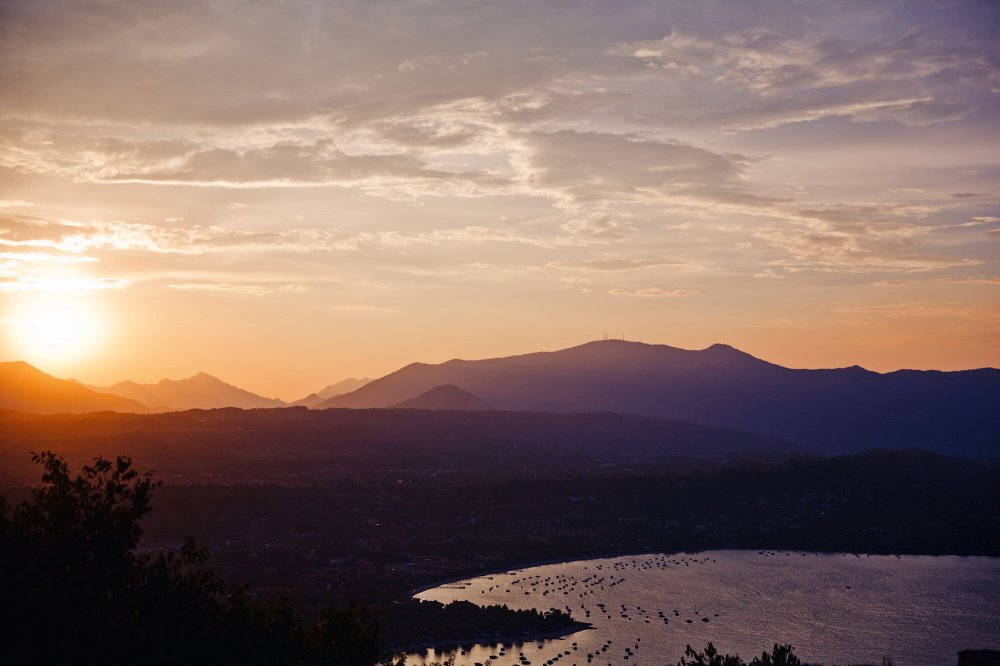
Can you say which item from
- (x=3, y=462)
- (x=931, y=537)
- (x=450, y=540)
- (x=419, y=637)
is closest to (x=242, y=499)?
(x=450, y=540)

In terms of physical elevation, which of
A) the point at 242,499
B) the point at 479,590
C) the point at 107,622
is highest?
the point at 107,622

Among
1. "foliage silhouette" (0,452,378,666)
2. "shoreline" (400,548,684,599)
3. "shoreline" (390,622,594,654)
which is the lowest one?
"shoreline" (400,548,684,599)

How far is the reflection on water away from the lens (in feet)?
247

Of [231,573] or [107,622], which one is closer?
[107,622]

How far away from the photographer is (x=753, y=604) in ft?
309

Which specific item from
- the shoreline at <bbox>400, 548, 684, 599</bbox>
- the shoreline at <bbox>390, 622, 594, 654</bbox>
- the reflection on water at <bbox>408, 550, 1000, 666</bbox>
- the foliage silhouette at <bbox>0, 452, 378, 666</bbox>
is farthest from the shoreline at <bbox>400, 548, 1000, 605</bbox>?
the foliage silhouette at <bbox>0, 452, 378, 666</bbox>

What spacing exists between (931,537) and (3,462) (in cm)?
16472

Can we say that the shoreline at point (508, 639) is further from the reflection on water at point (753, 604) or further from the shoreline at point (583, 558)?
the shoreline at point (583, 558)

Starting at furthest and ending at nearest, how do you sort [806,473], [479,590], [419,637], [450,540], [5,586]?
[806,473] → [450,540] → [479,590] → [419,637] → [5,586]

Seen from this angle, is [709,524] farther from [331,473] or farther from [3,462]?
[3,462]

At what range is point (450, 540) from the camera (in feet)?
417

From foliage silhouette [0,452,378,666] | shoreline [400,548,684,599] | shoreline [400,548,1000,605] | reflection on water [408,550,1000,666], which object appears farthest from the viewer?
shoreline [400,548,1000,605]

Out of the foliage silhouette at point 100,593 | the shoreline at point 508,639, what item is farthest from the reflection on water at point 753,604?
the foliage silhouette at point 100,593

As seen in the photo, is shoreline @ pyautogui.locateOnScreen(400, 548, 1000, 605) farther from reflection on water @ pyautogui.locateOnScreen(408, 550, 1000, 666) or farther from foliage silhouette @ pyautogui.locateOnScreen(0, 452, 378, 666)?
foliage silhouette @ pyautogui.locateOnScreen(0, 452, 378, 666)
